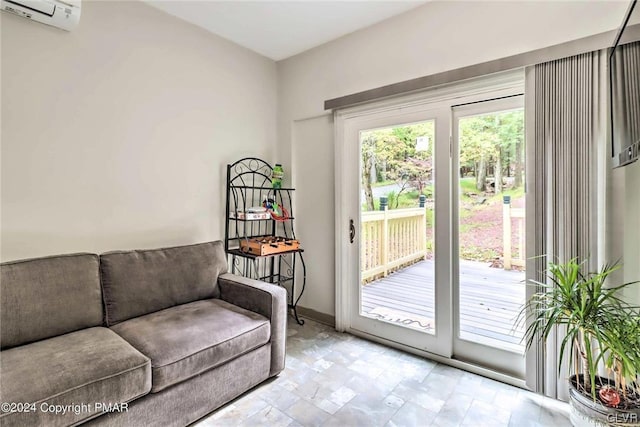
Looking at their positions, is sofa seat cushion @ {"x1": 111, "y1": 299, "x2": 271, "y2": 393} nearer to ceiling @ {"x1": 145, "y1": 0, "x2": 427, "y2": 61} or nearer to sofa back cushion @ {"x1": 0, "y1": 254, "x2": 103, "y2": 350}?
sofa back cushion @ {"x1": 0, "y1": 254, "x2": 103, "y2": 350}

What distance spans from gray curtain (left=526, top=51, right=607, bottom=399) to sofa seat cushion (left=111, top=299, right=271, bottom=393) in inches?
68.9

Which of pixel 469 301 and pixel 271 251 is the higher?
pixel 271 251

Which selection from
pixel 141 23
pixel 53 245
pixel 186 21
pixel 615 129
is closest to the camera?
pixel 615 129

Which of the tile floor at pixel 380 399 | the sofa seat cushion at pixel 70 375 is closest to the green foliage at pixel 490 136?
the tile floor at pixel 380 399

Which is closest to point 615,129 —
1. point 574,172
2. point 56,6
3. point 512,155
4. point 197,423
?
point 574,172

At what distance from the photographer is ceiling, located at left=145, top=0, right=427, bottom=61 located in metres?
2.37

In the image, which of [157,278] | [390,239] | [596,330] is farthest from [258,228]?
[596,330]

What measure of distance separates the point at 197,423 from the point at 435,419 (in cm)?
131

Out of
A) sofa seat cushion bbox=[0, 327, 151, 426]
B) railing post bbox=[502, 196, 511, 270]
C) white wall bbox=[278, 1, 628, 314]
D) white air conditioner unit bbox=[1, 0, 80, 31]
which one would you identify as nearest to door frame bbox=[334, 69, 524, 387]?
white wall bbox=[278, 1, 628, 314]

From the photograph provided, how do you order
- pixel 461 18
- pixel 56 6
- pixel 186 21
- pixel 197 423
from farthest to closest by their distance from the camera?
1. pixel 186 21
2. pixel 461 18
3. pixel 56 6
4. pixel 197 423

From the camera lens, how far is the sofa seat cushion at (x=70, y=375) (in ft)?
3.91

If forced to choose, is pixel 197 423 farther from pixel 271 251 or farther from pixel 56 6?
pixel 56 6

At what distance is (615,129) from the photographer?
60.6 inches

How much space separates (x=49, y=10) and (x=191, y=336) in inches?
82.1
